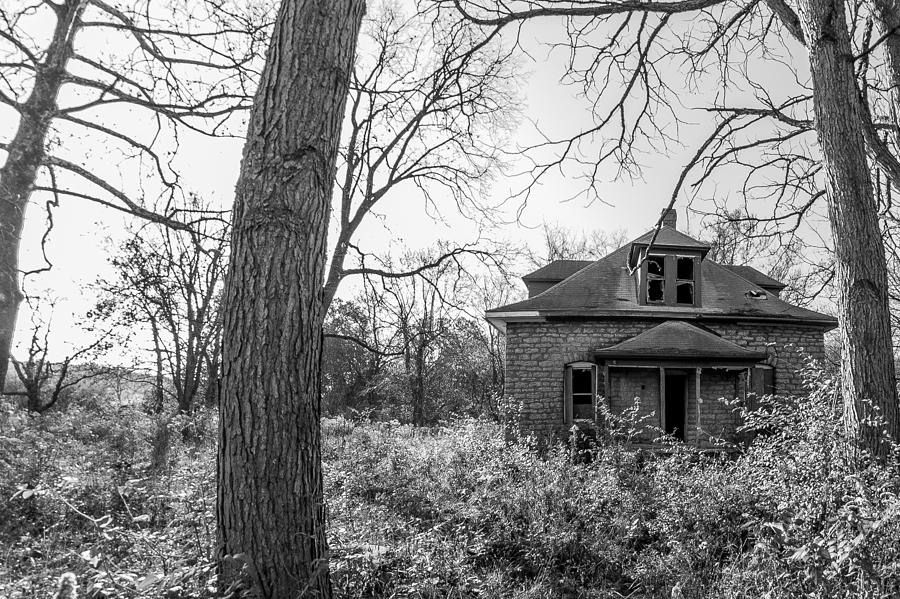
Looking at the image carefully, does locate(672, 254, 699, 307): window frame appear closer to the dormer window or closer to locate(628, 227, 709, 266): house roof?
the dormer window

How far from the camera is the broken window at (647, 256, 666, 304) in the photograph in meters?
14.2

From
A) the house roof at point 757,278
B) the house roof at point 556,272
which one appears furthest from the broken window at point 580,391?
the house roof at point 757,278

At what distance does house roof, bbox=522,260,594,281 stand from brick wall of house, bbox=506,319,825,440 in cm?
307

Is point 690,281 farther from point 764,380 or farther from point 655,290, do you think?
point 764,380

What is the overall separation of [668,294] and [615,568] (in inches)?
429

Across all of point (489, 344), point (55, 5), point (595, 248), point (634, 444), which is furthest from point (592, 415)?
point (595, 248)

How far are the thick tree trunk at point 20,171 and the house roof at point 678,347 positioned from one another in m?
11.8

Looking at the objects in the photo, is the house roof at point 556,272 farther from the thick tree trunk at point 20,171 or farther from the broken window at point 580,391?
the thick tree trunk at point 20,171

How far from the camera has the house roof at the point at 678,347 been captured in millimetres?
12367

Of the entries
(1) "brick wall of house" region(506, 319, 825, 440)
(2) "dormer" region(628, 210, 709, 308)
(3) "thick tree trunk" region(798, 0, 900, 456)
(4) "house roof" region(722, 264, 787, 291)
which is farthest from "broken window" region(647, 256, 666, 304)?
(3) "thick tree trunk" region(798, 0, 900, 456)

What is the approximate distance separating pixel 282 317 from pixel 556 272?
1448 centimetres

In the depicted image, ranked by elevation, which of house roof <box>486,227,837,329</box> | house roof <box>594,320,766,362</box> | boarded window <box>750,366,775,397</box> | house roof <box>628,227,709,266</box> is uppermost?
house roof <box>628,227,709,266</box>

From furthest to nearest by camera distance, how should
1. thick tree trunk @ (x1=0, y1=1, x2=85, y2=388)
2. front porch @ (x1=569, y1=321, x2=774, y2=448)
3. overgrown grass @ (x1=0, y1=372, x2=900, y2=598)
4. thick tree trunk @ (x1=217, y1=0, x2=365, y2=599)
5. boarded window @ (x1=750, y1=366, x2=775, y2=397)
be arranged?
1. boarded window @ (x1=750, y1=366, x2=775, y2=397)
2. front porch @ (x1=569, y1=321, x2=774, y2=448)
3. thick tree trunk @ (x1=0, y1=1, x2=85, y2=388)
4. overgrown grass @ (x1=0, y1=372, x2=900, y2=598)
5. thick tree trunk @ (x1=217, y1=0, x2=365, y2=599)

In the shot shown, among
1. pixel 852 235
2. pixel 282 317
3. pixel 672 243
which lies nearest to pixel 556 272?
pixel 672 243
